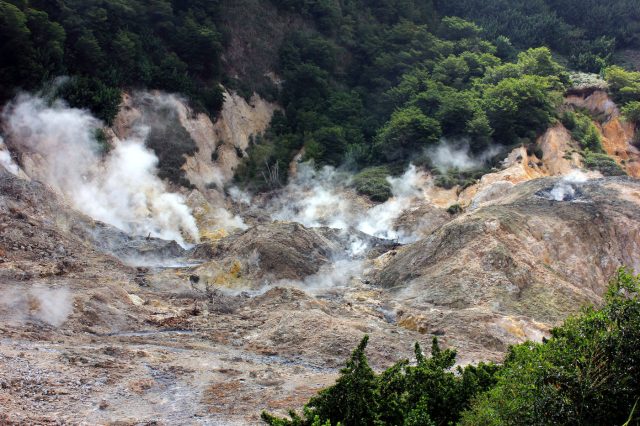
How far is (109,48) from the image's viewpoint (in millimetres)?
33719

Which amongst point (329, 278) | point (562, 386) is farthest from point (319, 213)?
point (562, 386)

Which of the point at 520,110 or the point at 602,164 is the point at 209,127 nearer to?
the point at 520,110

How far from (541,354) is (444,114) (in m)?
30.2

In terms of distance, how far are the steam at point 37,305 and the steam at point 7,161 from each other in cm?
992

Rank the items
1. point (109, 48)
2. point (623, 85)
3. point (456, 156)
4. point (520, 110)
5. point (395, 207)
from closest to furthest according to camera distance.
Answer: point (395, 207) → point (109, 48) → point (456, 156) → point (520, 110) → point (623, 85)

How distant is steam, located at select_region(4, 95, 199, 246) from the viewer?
27.7m

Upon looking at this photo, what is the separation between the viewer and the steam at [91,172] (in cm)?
2766

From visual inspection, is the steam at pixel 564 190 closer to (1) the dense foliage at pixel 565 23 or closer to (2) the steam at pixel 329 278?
(2) the steam at pixel 329 278

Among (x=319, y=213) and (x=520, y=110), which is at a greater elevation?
(x=520, y=110)

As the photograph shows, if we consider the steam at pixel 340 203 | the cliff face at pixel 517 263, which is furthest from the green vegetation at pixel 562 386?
the steam at pixel 340 203

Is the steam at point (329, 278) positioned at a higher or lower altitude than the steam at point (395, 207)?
lower

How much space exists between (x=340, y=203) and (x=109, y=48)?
47.9ft

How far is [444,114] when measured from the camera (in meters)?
37.6

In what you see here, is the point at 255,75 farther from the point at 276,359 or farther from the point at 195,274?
the point at 276,359
